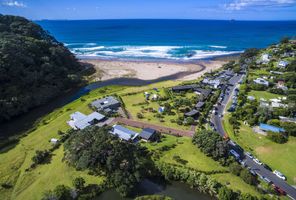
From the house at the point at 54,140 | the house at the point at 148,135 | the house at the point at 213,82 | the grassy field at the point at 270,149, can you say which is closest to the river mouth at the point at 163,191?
the house at the point at 148,135

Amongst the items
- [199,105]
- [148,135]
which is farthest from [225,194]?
[199,105]

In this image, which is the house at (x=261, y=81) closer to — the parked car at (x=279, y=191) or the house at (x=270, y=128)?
the house at (x=270, y=128)

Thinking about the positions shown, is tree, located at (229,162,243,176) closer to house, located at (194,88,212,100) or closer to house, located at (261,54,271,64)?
house, located at (194,88,212,100)

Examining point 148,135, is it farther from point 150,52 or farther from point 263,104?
point 150,52

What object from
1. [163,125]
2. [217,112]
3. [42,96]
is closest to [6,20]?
[42,96]

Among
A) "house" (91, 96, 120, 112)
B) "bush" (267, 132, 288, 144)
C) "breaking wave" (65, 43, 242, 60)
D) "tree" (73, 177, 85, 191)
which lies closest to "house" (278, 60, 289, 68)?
"breaking wave" (65, 43, 242, 60)

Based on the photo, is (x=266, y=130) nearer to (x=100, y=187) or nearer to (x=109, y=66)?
(x=100, y=187)
